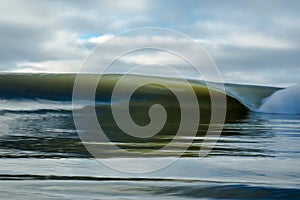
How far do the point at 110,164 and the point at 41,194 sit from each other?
88.0 inches

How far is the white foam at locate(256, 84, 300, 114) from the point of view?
2223 centimetres

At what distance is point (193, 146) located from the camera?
9.80 m

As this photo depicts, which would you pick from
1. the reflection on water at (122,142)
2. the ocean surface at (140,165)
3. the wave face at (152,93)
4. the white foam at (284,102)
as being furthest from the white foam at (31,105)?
the white foam at (284,102)

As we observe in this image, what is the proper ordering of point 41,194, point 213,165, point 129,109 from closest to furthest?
point 41,194 → point 213,165 → point 129,109

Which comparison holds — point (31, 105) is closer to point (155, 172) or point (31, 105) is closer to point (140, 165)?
point (140, 165)

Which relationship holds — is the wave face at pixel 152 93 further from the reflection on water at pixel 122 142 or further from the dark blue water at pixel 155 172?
the dark blue water at pixel 155 172

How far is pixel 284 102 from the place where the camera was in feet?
75.7

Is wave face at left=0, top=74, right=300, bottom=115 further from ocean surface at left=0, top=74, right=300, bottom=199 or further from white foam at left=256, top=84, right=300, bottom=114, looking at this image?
ocean surface at left=0, top=74, right=300, bottom=199

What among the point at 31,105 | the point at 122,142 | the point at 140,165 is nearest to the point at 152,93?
the point at 31,105

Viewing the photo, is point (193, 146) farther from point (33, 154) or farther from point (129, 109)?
point (129, 109)

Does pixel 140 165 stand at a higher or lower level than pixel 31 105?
lower

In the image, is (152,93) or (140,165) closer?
(140,165)

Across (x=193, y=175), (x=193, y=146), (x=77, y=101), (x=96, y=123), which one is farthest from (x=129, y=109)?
(x=193, y=175)

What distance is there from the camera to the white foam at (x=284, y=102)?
22.2 metres
